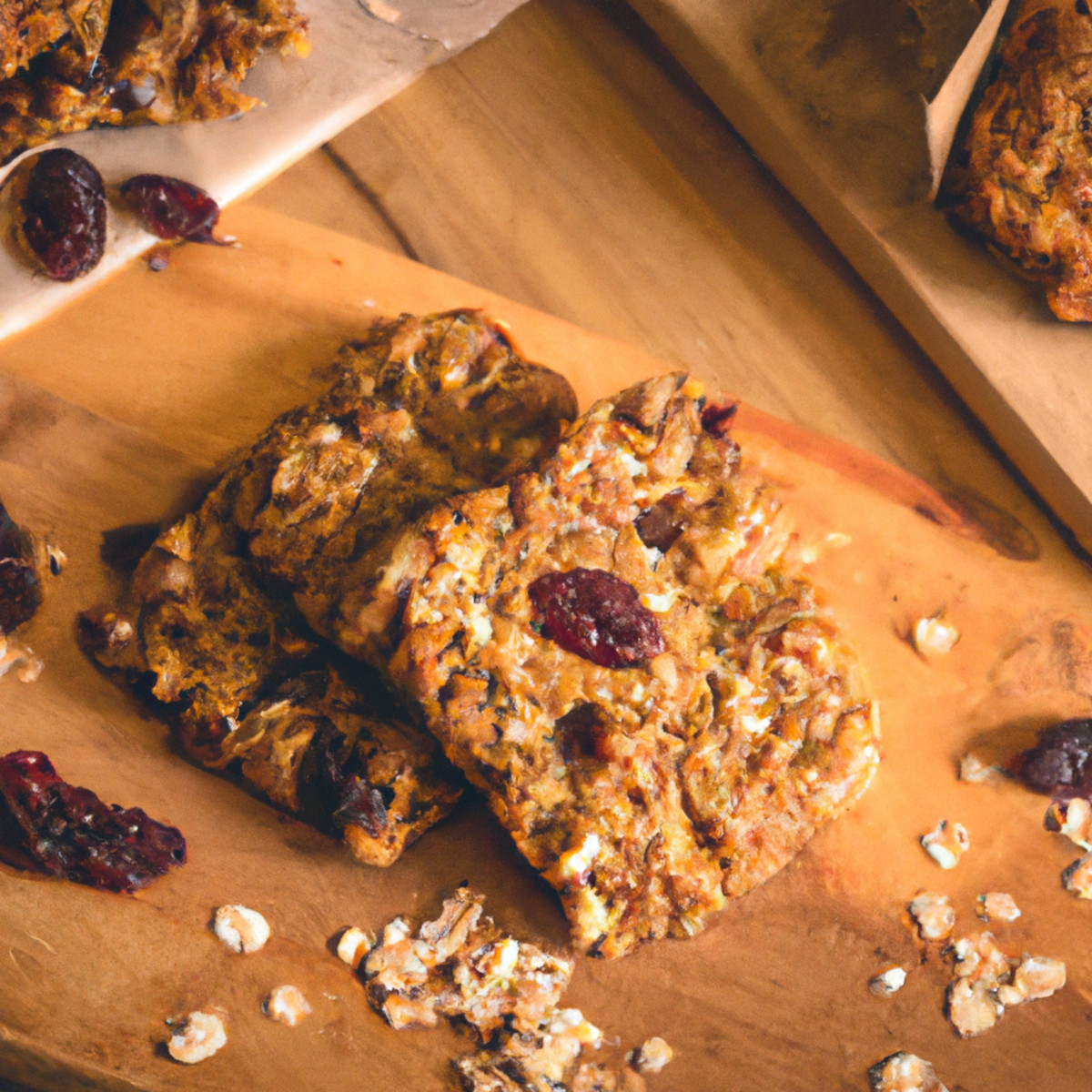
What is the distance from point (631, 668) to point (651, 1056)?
0.83m

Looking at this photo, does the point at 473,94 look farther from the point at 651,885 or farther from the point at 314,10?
the point at 651,885

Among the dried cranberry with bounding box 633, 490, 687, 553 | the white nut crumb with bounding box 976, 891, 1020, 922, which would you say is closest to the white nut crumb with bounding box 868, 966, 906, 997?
the white nut crumb with bounding box 976, 891, 1020, 922

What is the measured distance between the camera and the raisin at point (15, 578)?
82.0 inches

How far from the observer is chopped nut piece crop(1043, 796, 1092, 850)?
218cm

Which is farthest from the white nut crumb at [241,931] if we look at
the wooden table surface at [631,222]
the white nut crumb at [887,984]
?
the wooden table surface at [631,222]

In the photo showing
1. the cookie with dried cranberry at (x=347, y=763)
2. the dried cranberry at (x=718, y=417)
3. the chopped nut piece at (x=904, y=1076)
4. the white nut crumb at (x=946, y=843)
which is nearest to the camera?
the cookie with dried cranberry at (x=347, y=763)

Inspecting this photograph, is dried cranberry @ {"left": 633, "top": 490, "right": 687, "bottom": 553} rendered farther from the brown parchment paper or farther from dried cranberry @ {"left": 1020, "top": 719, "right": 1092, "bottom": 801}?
the brown parchment paper

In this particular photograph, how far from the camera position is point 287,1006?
199 centimetres

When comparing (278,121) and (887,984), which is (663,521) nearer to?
(887,984)

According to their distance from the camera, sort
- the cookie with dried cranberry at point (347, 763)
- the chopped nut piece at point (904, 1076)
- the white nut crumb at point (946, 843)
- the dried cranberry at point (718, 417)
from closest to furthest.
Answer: the cookie with dried cranberry at point (347, 763), the chopped nut piece at point (904, 1076), the white nut crumb at point (946, 843), the dried cranberry at point (718, 417)

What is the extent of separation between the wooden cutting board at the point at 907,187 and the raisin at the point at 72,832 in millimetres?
2054

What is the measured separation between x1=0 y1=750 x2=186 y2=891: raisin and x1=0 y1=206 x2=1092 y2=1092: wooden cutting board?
0.07m

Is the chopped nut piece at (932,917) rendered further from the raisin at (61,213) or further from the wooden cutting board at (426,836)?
the raisin at (61,213)

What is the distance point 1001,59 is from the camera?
223 centimetres
